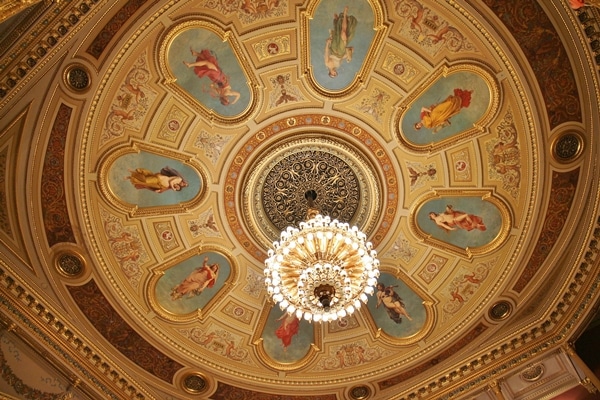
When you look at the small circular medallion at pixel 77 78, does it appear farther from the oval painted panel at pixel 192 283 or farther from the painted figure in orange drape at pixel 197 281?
the painted figure in orange drape at pixel 197 281

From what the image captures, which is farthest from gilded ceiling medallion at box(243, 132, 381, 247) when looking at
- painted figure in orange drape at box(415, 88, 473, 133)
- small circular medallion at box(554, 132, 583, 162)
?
small circular medallion at box(554, 132, 583, 162)

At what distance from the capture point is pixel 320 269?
31.0ft

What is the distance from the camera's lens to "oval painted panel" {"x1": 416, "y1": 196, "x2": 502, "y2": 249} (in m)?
11.0

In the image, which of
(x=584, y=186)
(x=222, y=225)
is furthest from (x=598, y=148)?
(x=222, y=225)

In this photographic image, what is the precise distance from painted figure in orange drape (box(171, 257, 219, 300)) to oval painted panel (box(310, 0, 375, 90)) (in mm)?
4545

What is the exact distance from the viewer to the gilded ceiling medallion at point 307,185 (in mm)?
11523

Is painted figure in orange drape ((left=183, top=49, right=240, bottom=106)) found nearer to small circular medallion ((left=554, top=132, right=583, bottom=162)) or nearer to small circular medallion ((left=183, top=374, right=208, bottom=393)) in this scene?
small circular medallion ((left=183, top=374, right=208, bottom=393))

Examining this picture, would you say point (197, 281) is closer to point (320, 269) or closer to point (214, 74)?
point (320, 269)

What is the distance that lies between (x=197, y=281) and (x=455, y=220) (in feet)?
18.3

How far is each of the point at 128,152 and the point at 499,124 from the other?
7.02 m

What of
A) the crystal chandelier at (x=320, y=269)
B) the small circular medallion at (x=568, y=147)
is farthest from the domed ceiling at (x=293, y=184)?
the crystal chandelier at (x=320, y=269)

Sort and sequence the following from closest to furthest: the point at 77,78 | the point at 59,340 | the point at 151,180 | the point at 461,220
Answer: the point at 77,78 → the point at 59,340 → the point at 151,180 → the point at 461,220

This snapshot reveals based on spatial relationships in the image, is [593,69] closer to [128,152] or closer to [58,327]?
[128,152]

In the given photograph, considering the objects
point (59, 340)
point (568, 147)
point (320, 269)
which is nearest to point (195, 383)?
point (59, 340)
